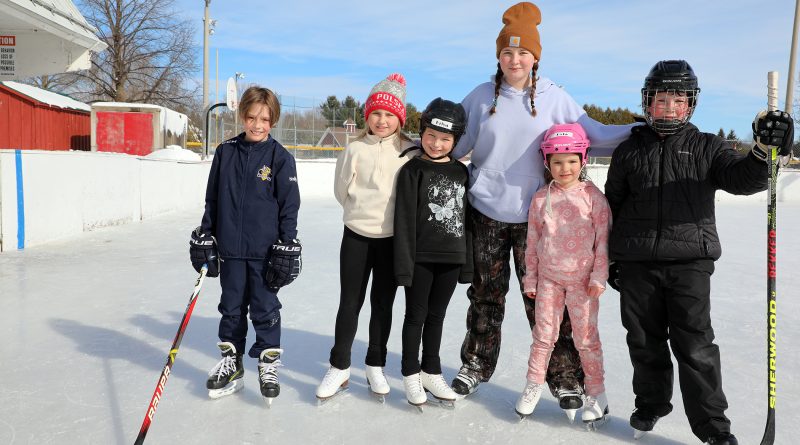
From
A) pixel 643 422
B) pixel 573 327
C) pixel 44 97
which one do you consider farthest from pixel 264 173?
pixel 44 97

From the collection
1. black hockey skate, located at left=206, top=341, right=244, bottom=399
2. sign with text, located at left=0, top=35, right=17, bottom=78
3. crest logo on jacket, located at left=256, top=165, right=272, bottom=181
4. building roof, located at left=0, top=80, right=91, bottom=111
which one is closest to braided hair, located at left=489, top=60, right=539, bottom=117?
crest logo on jacket, located at left=256, top=165, right=272, bottom=181

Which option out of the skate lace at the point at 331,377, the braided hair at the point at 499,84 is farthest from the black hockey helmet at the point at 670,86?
the skate lace at the point at 331,377

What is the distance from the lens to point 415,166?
231 centimetres

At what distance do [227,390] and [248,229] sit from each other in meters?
0.67

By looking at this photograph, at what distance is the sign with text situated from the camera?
705cm

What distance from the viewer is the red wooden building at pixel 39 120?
12766 mm

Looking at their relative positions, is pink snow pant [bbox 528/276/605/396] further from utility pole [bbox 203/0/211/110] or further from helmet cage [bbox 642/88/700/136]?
utility pole [bbox 203/0/211/110]

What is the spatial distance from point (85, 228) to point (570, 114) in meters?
6.09

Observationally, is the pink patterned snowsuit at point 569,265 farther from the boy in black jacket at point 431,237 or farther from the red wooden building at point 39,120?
the red wooden building at point 39,120

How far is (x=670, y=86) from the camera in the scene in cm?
199

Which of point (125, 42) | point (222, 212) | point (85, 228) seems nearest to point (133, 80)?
point (125, 42)

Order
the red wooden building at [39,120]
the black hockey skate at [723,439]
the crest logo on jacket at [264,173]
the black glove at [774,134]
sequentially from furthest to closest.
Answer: the red wooden building at [39,120], the crest logo on jacket at [264,173], the black hockey skate at [723,439], the black glove at [774,134]

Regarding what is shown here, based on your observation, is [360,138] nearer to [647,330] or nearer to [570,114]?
[570,114]

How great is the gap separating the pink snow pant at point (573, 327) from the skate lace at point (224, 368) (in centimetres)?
122
